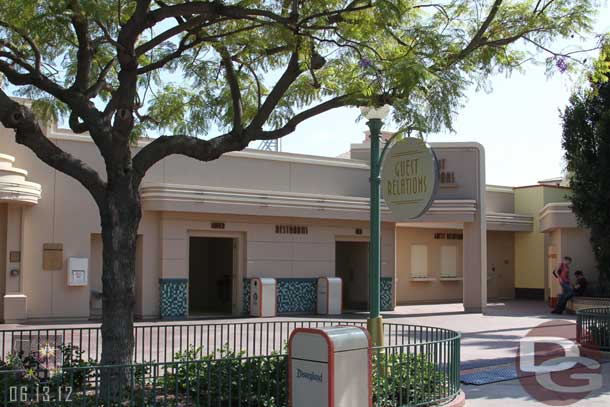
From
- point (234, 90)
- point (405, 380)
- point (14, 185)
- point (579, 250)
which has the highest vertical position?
point (234, 90)

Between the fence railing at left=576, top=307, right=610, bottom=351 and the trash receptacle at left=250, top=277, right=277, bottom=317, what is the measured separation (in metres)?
9.64

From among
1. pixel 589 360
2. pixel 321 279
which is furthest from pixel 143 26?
pixel 321 279

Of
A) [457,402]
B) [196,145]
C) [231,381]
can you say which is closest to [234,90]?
[196,145]

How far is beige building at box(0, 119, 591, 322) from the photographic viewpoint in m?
19.4

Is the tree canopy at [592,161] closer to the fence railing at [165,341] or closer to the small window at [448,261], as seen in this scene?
the small window at [448,261]

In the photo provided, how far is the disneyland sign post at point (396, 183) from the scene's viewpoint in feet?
33.4

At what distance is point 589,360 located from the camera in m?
14.3

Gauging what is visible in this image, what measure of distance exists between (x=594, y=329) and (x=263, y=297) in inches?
395

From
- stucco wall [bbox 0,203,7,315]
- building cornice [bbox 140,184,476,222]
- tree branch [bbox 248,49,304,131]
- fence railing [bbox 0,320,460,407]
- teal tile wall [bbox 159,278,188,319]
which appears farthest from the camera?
teal tile wall [bbox 159,278,188,319]

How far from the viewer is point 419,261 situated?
3031cm

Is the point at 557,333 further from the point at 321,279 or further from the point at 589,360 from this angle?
the point at 321,279
